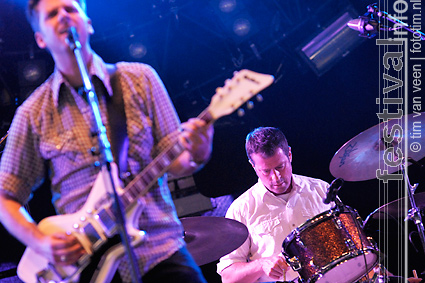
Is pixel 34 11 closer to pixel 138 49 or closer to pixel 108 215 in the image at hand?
pixel 108 215

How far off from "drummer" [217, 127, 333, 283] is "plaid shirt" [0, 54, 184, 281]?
95.1 inches

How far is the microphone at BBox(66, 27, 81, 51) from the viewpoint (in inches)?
78.3

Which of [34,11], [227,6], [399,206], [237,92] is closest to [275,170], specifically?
[399,206]

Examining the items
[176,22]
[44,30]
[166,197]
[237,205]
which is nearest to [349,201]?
[237,205]

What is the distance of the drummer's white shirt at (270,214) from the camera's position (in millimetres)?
4652

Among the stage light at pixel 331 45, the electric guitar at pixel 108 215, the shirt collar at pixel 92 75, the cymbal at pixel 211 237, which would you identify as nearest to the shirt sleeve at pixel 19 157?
the shirt collar at pixel 92 75

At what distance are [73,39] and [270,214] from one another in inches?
126

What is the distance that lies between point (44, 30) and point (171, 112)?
2.16 ft

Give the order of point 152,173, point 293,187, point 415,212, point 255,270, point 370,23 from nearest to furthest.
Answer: point 152,173 < point 255,270 < point 370,23 < point 415,212 < point 293,187

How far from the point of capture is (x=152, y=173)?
A: 6.88ft

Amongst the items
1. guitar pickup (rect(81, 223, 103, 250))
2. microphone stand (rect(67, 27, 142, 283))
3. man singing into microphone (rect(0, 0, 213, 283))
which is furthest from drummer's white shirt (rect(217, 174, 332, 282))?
microphone stand (rect(67, 27, 142, 283))

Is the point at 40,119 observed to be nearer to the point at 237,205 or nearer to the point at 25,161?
the point at 25,161

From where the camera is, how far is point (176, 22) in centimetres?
543

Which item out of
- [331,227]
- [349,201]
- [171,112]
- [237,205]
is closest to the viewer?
[171,112]
